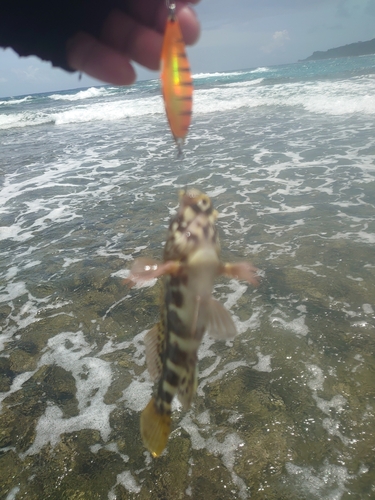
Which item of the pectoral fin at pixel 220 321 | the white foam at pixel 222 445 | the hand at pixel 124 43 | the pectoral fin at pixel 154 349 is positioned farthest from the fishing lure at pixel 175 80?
the white foam at pixel 222 445

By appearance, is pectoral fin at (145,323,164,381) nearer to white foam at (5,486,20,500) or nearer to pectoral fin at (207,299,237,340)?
pectoral fin at (207,299,237,340)

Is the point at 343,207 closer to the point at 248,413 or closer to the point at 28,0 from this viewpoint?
the point at 248,413

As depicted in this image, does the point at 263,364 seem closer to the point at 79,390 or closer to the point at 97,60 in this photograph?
the point at 79,390

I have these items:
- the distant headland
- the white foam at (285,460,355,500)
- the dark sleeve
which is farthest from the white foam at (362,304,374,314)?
the distant headland

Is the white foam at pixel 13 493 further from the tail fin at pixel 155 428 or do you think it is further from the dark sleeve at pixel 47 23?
the dark sleeve at pixel 47 23

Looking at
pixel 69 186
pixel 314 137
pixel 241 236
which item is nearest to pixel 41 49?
pixel 241 236

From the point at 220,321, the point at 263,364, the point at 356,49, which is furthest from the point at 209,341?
the point at 356,49
